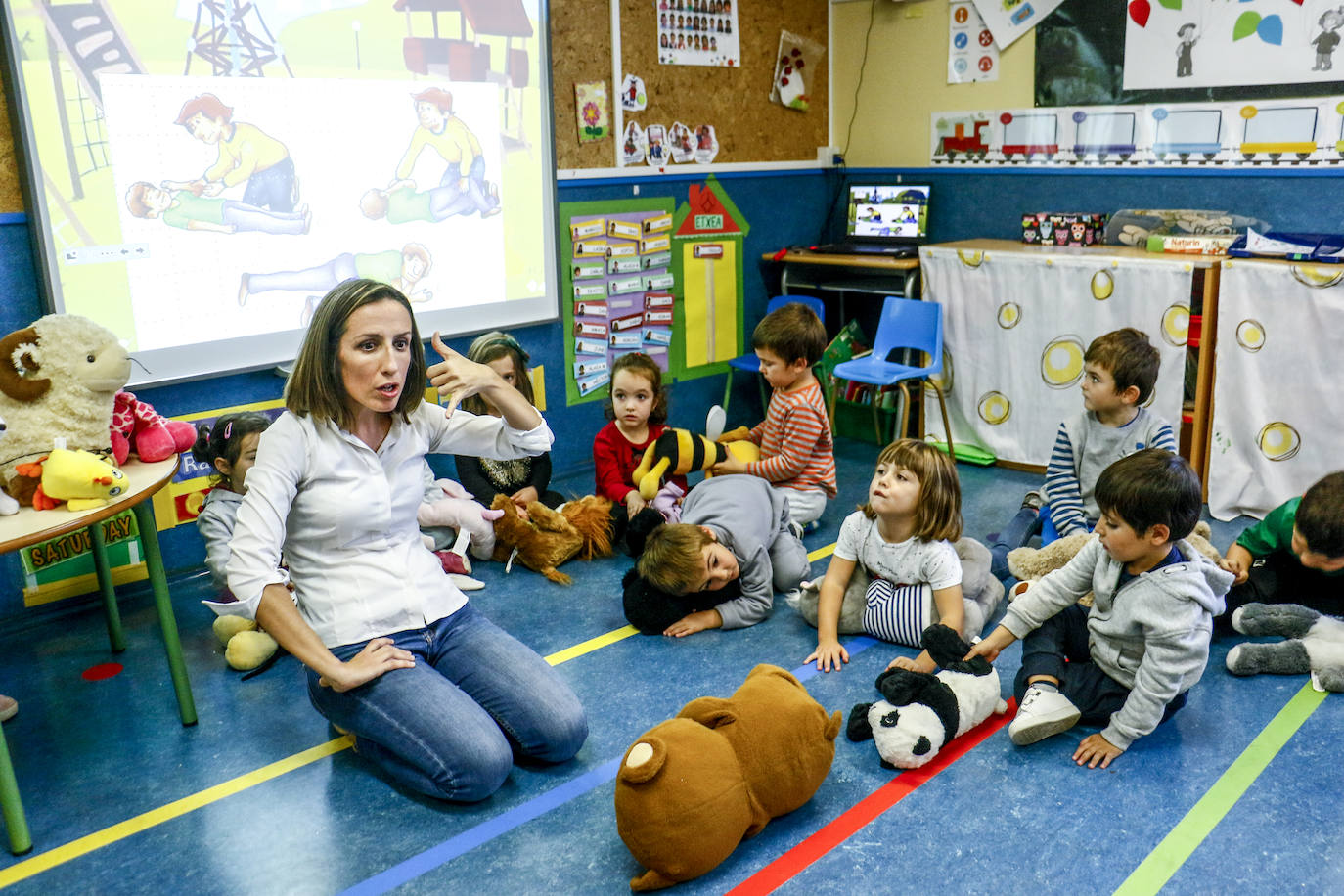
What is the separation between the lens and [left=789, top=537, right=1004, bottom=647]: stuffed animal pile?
9.31 ft

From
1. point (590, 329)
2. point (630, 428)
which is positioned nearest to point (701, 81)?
point (590, 329)

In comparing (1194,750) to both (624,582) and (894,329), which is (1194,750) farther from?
(894,329)

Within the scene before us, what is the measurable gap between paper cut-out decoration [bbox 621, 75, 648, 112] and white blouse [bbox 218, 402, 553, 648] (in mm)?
2450

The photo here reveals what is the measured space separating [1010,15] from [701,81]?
1.34 m

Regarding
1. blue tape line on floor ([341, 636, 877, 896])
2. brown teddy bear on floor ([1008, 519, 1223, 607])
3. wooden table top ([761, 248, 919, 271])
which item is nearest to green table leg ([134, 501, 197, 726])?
blue tape line on floor ([341, 636, 877, 896])

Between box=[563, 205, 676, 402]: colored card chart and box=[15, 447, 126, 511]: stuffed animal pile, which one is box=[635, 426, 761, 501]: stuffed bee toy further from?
box=[15, 447, 126, 511]: stuffed animal pile

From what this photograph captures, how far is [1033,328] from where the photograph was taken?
4.31 m

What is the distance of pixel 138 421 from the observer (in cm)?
250

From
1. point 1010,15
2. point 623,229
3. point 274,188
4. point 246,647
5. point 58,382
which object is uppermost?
point 1010,15

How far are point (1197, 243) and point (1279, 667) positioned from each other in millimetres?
1874

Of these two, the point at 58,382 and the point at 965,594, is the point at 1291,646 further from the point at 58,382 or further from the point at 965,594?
the point at 58,382

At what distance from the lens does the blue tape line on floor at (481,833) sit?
197 centimetres

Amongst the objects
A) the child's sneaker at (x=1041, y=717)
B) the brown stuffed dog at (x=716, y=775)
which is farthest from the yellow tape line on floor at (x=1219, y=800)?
the brown stuffed dog at (x=716, y=775)

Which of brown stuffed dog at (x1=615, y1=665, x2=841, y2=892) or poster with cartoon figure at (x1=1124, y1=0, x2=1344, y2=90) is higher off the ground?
poster with cartoon figure at (x1=1124, y1=0, x2=1344, y2=90)
